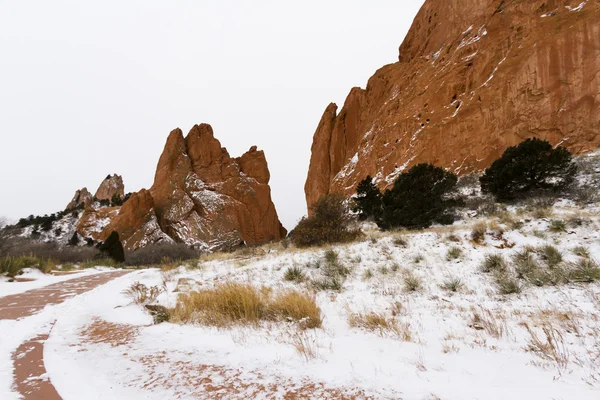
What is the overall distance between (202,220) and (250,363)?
57074mm

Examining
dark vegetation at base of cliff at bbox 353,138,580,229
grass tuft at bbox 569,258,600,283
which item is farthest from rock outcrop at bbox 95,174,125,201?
grass tuft at bbox 569,258,600,283

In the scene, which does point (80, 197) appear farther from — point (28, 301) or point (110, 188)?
point (28, 301)

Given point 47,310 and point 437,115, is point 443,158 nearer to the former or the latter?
point 437,115

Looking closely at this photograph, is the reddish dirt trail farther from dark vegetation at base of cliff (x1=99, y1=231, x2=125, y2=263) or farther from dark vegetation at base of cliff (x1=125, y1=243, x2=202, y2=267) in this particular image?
dark vegetation at base of cliff (x1=125, y1=243, x2=202, y2=267)

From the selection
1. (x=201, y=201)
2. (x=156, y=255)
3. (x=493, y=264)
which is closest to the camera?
(x=493, y=264)

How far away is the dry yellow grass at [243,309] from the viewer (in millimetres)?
3969

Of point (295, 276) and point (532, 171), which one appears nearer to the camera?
point (295, 276)

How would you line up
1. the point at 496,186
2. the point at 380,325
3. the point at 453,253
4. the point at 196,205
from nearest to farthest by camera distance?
the point at 380,325
the point at 453,253
the point at 496,186
the point at 196,205

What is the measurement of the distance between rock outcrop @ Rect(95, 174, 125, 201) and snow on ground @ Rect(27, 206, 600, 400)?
10420 centimetres

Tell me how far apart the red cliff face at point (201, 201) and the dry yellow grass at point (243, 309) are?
1912 inches

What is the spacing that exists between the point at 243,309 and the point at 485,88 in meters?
30.2

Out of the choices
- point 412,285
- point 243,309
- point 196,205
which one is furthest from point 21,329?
point 196,205

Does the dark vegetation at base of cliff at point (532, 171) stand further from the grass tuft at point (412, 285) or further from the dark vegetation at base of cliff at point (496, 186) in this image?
the grass tuft at point (412, 285)

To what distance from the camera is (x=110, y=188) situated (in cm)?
9356
